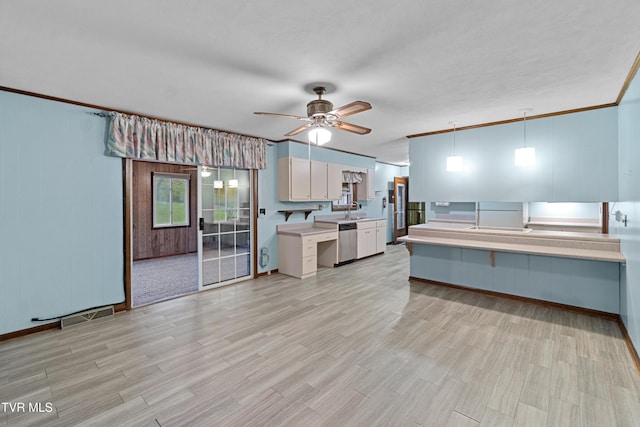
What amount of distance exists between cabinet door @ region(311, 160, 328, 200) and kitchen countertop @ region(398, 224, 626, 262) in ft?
6.22

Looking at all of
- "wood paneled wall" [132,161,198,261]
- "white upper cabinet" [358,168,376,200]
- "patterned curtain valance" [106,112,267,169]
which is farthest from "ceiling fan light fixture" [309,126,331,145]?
"wood paneled wall" [132,161,198,261]

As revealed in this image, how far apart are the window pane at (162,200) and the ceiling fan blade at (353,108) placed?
552 cm

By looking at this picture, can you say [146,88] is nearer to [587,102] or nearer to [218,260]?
[218,260]

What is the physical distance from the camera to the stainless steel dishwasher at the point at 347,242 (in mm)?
5773

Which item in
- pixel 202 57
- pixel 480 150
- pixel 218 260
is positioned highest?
pixel 202 57

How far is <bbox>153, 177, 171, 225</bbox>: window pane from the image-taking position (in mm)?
6723

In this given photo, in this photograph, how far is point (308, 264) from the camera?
5055 mm

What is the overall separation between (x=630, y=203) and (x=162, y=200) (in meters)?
7.71

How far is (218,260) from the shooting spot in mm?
4559

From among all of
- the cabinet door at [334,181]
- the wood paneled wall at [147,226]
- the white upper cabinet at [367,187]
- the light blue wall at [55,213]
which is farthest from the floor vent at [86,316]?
the white upper cabinet at [367,187]

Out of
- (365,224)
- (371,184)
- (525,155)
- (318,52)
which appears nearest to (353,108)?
(318,52)

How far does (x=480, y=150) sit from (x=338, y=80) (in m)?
2.72

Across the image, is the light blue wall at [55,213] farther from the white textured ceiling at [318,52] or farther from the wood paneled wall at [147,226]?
the wood paneled wall at [147,226]

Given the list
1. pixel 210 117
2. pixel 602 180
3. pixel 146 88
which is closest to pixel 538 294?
pixel 602 180
